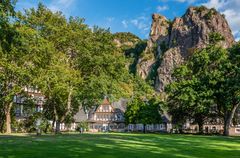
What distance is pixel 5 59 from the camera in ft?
192

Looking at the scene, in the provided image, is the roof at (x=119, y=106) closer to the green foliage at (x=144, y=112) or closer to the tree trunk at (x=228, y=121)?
the green foliage at (x=144, y=112)

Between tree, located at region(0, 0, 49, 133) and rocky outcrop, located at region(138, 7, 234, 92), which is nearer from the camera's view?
tree, located at region(0, 0, 49, 133)

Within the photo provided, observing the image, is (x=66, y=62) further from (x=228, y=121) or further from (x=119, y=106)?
(x=119, y=106)

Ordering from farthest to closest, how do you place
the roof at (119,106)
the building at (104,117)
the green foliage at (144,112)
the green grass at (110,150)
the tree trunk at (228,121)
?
the roof at (119,106)
the building at (104,117)
the green foliage at (144,112)
the tree trunk at (228,121)
the green grass at (110,150)

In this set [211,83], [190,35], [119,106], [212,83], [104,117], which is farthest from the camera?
[190,35]

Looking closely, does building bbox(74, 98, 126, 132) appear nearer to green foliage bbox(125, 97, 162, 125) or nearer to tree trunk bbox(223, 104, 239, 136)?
green foliage bbox(125, 97, 162, 125)

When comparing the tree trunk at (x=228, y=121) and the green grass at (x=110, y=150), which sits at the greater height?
the tree trunk at (x=228, y=121)

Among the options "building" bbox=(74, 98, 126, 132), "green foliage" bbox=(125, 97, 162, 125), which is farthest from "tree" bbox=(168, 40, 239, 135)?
"building" bbox=(74, 98, 126, 132)

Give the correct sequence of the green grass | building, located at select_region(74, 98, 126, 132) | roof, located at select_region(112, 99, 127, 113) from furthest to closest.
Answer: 1. roof, located at select_region(112, 99, 127, 113)
2. building, located at select_region(74, 98, 126, 132)
3. the green grass

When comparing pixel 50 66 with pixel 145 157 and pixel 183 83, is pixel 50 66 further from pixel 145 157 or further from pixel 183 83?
pixel 145 157

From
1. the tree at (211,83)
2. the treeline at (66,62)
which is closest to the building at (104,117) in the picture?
the tree at (211,83)

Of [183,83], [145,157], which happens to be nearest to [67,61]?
[183,83]

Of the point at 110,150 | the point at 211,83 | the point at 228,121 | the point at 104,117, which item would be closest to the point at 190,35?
the point at 104,117

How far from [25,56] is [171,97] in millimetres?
32135
